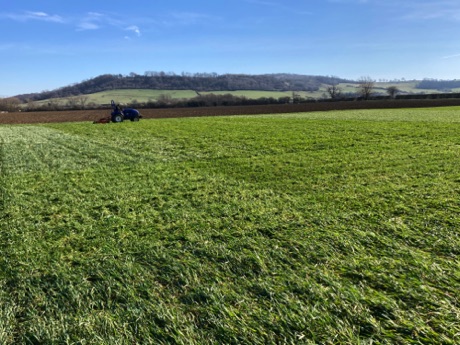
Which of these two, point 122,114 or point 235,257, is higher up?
point 122,114

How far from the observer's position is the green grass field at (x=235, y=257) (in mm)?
2896

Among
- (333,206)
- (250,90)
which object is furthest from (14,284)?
(250,90)

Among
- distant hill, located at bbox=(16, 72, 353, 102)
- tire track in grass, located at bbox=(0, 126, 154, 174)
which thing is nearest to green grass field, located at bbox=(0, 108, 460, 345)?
tire track in grass, located at bbox=(0, 126, 154, 174)

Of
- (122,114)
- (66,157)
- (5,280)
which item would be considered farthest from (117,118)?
(5,280)

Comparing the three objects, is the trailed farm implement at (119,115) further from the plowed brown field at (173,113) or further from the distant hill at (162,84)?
the distant hill at (162,84)

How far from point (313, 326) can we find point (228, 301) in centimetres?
84

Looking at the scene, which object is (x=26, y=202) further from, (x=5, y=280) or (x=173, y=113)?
(x=173, y=113)

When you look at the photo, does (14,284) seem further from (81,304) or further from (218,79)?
(218,79)

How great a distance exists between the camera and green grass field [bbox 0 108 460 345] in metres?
2.90

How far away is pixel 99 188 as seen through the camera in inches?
314

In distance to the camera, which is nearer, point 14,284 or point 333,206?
point 14,284

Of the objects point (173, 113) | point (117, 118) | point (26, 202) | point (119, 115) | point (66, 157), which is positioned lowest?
point (26, 202)

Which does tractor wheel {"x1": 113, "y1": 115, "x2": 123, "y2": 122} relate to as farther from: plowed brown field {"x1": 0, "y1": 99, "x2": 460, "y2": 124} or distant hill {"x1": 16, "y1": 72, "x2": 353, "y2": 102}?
distant hill {"x1": 16, "y1": 72, "x2": 353, "y2": 102}

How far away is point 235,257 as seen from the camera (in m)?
4.16
